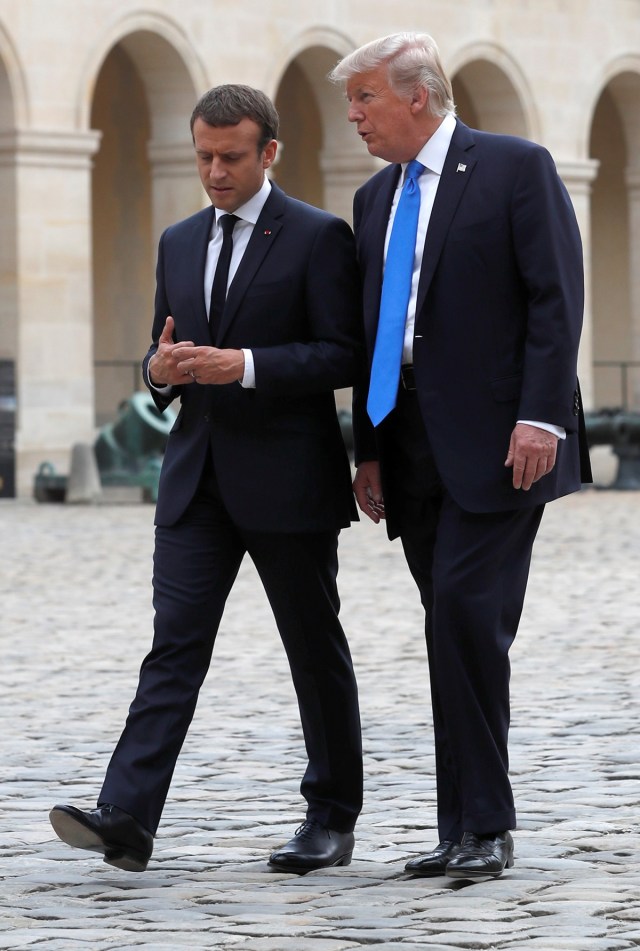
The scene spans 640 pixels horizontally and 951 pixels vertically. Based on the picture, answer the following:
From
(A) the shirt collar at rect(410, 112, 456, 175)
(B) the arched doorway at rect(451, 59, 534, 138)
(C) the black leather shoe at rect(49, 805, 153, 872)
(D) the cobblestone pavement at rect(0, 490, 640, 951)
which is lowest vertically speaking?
(D) the cobblestone pavement at rect(0, 490, 640, 951)

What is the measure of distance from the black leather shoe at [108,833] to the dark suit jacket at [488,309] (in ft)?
3.38

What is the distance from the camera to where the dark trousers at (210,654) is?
5.16m

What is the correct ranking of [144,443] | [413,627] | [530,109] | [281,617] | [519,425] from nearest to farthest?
[519,425]
[281,617]
[413,627]
[144,443]
[530,109]

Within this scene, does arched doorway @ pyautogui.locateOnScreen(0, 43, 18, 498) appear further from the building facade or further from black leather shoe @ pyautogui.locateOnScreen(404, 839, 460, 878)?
black leather shoe @ pyautogui.locateOnScreen(404, 839, 460, 878)

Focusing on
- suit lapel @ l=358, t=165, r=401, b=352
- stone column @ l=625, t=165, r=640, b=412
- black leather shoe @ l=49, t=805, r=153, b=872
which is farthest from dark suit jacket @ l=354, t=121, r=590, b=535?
stone column @ l=625, t=165, r=640, b=412

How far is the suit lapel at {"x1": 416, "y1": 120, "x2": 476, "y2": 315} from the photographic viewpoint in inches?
204

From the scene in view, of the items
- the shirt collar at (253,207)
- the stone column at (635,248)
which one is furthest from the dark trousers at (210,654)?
the stone column at (635,248)

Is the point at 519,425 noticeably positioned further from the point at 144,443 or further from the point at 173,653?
the point at 144,443

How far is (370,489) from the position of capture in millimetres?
Answer: 5480

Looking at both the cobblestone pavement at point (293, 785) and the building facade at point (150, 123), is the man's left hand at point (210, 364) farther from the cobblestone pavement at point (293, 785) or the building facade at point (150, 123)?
the building facade at point (150, 123)

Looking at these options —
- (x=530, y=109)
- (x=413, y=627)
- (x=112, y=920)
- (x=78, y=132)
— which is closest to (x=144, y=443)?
(x=78, y=132)

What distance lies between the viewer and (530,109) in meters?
28.3

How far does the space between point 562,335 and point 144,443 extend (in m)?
16.6

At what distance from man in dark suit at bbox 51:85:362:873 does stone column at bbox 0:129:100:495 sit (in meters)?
16.9
